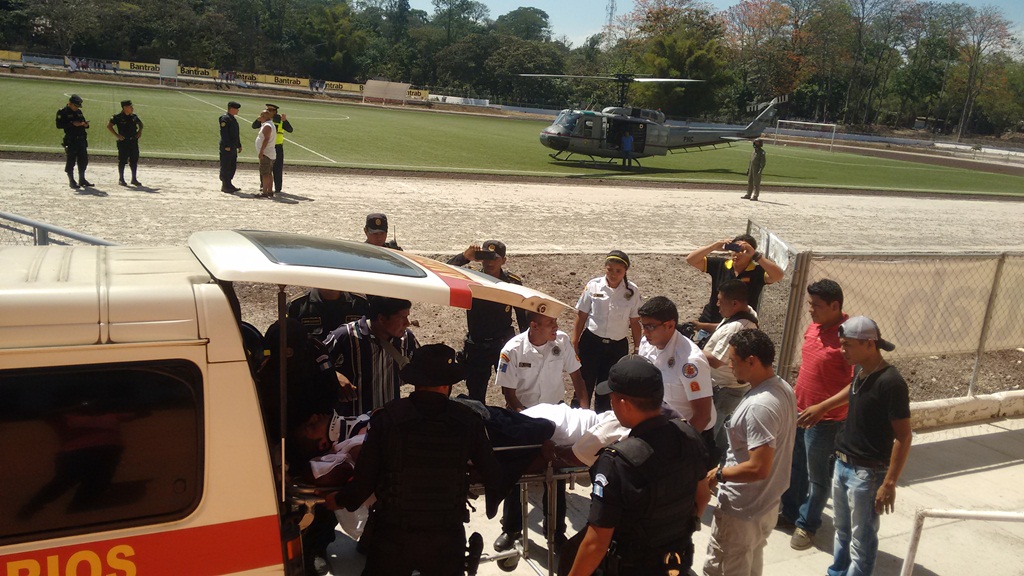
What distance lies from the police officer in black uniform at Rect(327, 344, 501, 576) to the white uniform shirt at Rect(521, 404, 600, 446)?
743mm

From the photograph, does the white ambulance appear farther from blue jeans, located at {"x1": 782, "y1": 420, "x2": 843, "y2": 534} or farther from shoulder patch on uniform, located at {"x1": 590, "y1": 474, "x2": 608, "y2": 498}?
blue jeans, located at {"x1": 782, "y1": 420, "x2": 843, "y2": 534}

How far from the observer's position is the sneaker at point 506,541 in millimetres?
5301

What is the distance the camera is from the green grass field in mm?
25109

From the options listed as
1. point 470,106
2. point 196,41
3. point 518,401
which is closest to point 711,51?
point 470,106

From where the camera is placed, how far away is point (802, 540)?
5891 millimetres

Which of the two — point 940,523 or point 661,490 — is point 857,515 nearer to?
point 940,523

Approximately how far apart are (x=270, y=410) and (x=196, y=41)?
85422 mm

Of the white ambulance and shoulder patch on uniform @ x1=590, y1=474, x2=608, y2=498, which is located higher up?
the white ambulance

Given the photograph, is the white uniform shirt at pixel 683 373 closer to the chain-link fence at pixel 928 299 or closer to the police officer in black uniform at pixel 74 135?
the chain-link fence at pixel 928 299

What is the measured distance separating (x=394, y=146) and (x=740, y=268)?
2626cm

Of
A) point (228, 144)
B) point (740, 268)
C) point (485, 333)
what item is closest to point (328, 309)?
point (485, 333)

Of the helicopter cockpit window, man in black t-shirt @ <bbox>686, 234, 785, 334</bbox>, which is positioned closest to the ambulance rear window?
man in black t-shirt @ <bbox>686, 234, 785, 334</bbox>

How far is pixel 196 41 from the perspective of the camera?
259 ft

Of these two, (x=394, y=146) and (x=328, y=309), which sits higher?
(x=394, y=146)
